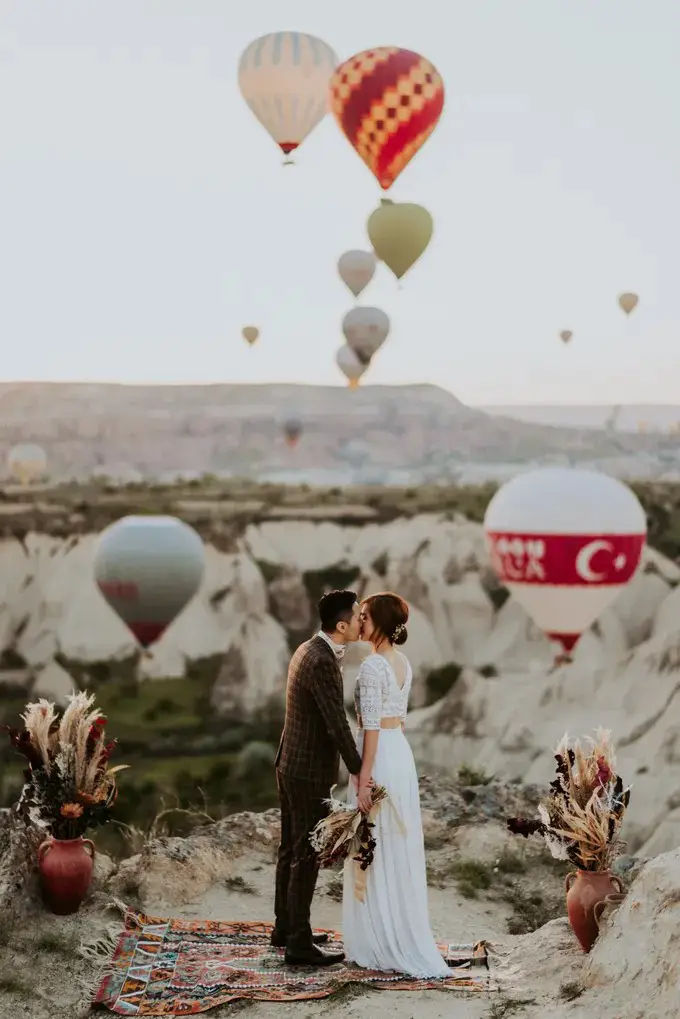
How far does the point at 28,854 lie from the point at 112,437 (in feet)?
302

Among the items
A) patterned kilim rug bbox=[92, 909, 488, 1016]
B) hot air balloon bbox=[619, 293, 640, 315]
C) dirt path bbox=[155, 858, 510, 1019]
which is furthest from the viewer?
hot air balloon bbox=[619, 293, 640, 315]

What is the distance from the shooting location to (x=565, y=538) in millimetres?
12562

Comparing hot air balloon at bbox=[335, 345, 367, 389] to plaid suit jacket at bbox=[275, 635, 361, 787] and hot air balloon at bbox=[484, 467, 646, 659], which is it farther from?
plaid suit jacket at bbox=[275, 635, 361, 787]

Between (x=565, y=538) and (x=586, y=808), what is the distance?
22.9 feet

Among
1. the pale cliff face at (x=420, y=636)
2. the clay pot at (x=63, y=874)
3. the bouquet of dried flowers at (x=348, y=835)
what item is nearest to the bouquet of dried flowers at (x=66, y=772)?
the clay pot at (x=63, y=874)

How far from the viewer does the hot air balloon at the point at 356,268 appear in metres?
25.3

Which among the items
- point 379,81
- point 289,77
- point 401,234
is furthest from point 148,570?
point 379,81

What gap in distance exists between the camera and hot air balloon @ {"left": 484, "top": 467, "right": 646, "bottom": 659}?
12445 millimetres

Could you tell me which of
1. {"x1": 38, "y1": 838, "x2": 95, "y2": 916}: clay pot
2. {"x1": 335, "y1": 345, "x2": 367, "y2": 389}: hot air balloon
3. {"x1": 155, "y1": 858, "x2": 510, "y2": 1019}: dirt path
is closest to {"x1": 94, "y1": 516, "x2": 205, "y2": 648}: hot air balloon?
{"x1": 335, "y1": 345, "x2": 367, "y2": 389}: hot air balloon

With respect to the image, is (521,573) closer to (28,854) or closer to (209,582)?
(28,854)

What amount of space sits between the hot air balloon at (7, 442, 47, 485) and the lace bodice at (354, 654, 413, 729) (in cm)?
5224

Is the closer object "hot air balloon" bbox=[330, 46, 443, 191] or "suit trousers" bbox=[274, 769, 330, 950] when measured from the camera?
"suit trousers" bbox=[274, 769, 330, 950]

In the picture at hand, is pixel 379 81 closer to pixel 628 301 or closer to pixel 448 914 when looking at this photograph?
pixel 448 914

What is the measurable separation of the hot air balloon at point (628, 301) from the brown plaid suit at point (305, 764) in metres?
31.8
